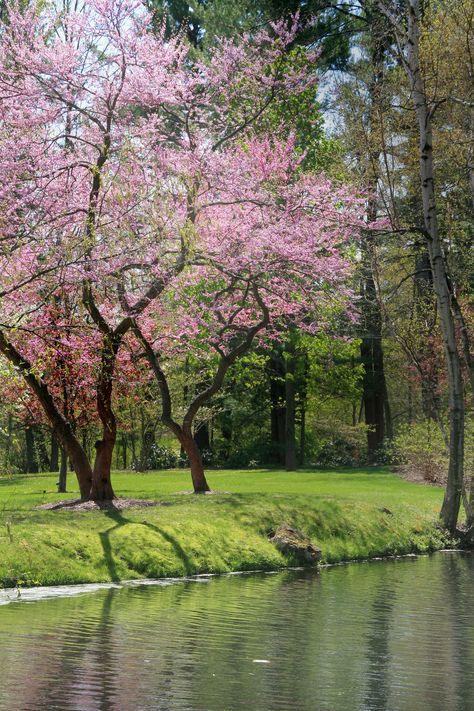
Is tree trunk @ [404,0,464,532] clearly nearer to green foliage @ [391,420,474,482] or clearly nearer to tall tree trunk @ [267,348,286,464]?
green foliage @ [391,420,474,482]

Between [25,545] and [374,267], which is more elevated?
[374,267]

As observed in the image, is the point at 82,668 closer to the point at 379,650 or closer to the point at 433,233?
the point at 379,650

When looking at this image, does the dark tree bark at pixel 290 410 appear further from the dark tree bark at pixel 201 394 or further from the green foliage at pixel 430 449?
the dark tree bark at pixel 201 394

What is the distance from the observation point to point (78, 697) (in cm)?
898

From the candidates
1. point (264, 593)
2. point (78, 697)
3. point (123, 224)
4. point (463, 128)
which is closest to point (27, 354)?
point (123, 224)

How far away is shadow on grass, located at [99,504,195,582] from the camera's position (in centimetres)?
1703

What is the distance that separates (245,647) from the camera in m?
11.6

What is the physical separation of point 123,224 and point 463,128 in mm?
8752

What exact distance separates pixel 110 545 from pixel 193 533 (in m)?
2.00

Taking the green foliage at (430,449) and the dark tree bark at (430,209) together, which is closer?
the dark tree bark at (430,209)

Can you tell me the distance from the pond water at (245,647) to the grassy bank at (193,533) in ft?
3.22

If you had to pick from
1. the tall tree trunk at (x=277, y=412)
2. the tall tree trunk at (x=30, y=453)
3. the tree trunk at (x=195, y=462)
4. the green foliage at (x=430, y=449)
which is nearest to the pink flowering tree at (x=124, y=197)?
the tree trunk at (x=195, y=462)

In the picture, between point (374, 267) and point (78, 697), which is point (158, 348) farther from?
point (78, 697)

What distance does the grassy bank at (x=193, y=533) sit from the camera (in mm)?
16672
